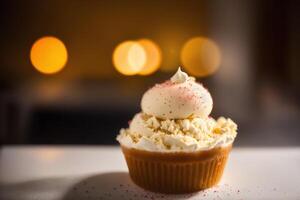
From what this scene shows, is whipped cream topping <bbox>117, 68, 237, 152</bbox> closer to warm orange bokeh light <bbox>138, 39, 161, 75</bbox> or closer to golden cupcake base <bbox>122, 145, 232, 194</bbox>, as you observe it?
golden cupcake base <bbox>122, 145, 232, 194</bbox>

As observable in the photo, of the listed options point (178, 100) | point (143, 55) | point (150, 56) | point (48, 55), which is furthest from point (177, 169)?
point (48, 55)

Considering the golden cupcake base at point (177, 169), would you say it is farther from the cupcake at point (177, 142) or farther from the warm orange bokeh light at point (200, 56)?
the warm orange bokeh light at point (200, 56)

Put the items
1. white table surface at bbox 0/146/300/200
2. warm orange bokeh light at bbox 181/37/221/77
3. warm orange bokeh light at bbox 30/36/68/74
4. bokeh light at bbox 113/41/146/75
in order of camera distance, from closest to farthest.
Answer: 1. white table surface at bbox 0/146/300/200
2. warm orange bokeh light at bbox 30/36/68/74
3. warm orange bokeh light at bbox 181/37/221/77
4. bokeh light at bbox 113/41/146/75

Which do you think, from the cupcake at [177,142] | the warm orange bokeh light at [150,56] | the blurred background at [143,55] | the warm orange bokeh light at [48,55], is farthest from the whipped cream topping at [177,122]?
the warm orange bokeh light at [150,56]

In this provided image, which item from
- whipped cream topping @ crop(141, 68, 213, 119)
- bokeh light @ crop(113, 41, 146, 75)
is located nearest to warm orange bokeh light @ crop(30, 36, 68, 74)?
bokeh light @ crop(113, 41, 146, 75)

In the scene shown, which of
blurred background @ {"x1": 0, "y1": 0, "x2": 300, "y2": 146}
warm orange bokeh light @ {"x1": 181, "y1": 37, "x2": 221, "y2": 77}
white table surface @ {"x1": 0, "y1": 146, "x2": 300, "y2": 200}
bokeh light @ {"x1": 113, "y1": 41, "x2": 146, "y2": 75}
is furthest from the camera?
bokeh light @ {"x1": 113, "y1": 41, "x2": 146, "y2": 75}

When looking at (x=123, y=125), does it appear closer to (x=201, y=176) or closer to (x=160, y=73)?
(x=160, y=73)

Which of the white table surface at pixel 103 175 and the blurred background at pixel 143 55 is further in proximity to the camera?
the blurred background at pixel 143 55

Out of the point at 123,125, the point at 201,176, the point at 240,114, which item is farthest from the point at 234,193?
the point at 240,114
